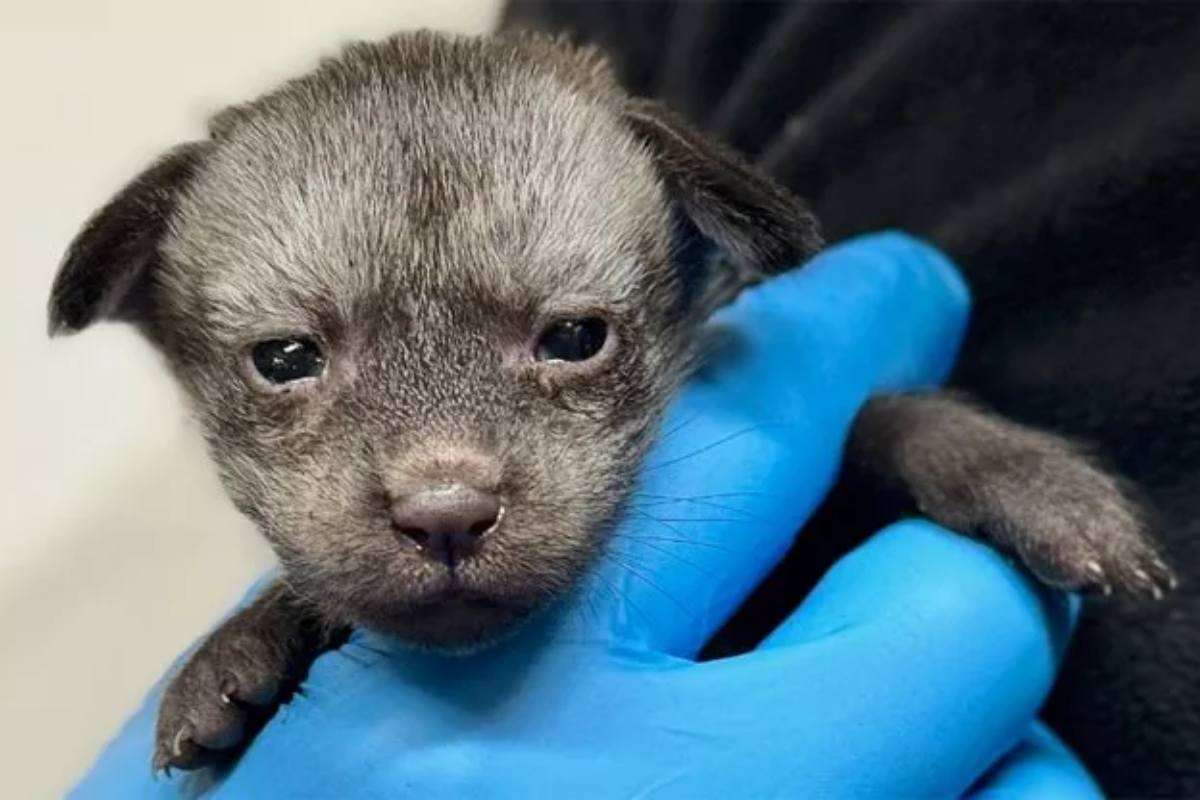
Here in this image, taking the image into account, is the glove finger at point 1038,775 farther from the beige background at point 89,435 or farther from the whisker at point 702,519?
the beige background at point 89,435

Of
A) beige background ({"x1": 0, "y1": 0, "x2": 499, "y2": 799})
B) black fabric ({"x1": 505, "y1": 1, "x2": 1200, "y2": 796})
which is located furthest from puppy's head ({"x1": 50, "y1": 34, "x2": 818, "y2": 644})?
beige background ({"x1": 0, "y1": 0, "x2": 499, "y2": 799})

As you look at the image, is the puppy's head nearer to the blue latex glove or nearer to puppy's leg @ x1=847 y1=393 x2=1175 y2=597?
the blue latex glove

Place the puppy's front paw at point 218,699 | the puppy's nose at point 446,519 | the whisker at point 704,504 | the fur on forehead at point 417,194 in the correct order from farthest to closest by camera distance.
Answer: the whisker at point 704,504, the puppy's front paw at point 218,699, the fur on forehead at point 417,194, the puppy's nose at point 446,519

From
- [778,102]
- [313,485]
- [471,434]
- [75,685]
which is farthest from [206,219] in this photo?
[75,685]

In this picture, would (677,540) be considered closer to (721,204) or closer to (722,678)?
(722,678)

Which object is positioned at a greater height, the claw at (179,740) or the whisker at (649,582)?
the whisker at (649,582)

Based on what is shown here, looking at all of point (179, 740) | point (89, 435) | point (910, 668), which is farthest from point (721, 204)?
point (89, 435)

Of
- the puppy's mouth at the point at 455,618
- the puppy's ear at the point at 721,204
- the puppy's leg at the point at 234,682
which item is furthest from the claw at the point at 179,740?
the puppy's ear at the point at 721,204
